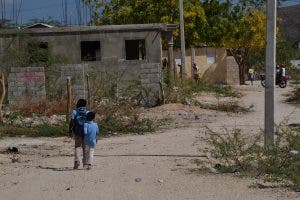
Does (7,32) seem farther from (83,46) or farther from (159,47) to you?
(159,47)

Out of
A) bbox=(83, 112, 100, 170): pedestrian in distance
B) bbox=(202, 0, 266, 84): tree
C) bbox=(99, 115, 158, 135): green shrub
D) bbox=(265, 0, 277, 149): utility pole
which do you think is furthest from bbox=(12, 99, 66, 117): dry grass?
bbox=(202, 0, 266, 84): tree

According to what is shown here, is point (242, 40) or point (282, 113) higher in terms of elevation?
point (242, 40)

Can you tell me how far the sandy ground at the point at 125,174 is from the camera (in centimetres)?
838

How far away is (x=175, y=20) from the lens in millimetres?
37438

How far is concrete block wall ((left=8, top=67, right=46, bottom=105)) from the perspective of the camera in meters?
21.1

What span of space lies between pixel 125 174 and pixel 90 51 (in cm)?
1834

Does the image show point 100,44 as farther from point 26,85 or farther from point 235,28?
point 235,28

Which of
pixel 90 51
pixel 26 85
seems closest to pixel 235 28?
pixel 90 51

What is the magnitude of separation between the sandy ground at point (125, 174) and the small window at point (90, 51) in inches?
461

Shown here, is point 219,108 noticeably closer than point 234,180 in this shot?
No

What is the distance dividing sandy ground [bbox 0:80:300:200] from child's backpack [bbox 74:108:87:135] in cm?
67

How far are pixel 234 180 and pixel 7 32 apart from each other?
19.2m

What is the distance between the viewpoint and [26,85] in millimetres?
21234

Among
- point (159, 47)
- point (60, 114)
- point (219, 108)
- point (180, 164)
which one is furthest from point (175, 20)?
point (180, 164)
